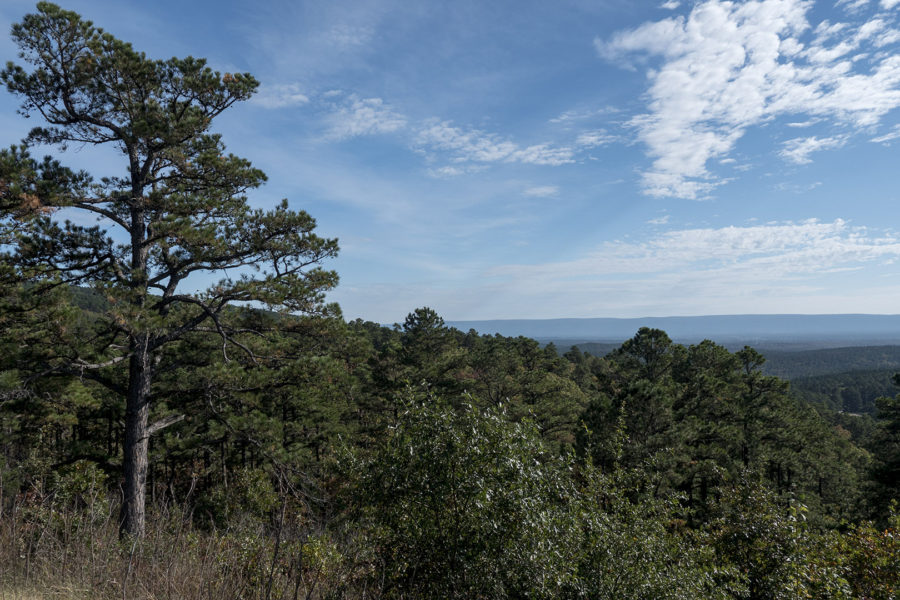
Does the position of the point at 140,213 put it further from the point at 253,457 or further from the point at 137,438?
the point at 253,457

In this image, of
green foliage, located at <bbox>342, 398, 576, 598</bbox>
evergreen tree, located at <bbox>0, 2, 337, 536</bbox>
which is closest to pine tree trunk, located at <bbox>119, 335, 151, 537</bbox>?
evergreen tree, located at <bbox>0, 2, 337, 536</bbox>

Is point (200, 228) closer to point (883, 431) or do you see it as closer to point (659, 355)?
point (659, 355)

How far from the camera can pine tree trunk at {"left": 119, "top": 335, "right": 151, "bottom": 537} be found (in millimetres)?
10992

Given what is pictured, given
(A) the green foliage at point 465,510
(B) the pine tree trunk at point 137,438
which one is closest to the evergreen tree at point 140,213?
(B) the pine tree trunk at point 137,438

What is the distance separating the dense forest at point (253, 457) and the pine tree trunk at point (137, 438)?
0.05 metres

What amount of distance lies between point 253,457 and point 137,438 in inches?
445

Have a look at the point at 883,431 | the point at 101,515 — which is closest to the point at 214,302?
the point at 101,515

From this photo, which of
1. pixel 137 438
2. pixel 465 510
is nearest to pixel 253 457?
pixel 137 438

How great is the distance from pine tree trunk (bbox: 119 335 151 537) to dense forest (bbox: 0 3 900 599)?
52 millimetres

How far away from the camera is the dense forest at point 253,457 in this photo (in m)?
5.71

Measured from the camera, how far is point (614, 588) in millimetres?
6379

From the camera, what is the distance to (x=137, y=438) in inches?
445

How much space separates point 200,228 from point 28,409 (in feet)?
34.3

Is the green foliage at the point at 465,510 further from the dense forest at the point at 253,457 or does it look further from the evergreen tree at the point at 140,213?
the evergreen tree at the point at 140,213
